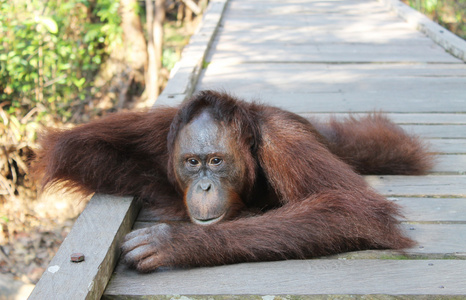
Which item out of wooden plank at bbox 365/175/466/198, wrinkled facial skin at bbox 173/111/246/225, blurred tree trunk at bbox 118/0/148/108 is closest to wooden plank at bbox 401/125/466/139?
wooden plank at bbox 365/175/466/198

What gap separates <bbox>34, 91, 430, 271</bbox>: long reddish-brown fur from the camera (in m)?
2.32

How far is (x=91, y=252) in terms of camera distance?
2.23 m

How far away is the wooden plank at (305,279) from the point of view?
6.81 ft

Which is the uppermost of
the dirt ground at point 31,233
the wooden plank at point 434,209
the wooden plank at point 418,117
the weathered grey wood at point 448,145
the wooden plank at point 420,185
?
the wooden plank at point 434,209

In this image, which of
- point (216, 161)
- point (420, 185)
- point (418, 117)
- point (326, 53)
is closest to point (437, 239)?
point (420, 185)

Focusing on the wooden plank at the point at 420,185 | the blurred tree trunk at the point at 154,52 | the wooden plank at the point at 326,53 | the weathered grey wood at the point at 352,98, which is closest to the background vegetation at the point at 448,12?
the weathered grey wood at the point at 352,98

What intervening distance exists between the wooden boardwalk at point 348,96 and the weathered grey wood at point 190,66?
0.05 feet

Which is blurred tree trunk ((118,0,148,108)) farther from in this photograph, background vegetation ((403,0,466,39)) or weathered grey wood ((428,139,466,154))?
weathered grey wood ((428,139,466,154))

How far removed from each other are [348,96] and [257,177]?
213cm

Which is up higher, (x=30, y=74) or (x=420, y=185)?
(x=420, y=185)

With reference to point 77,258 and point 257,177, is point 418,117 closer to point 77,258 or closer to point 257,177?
point 257,177

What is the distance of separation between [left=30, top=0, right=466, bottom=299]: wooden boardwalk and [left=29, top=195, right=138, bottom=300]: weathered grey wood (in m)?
0.02

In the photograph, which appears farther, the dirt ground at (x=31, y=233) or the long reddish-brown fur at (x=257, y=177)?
the dirt ground at (x=31, y=233)

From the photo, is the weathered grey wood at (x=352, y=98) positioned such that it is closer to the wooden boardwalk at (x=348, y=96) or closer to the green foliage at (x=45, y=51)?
the wooden boardwalk at (x=348, y=96)
